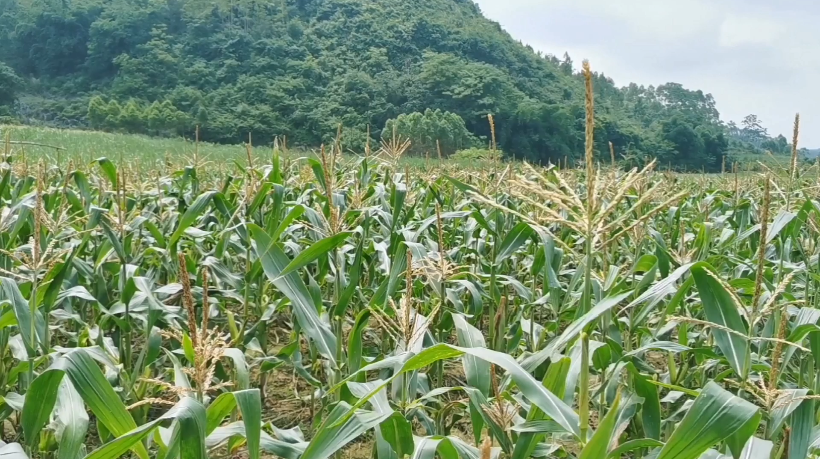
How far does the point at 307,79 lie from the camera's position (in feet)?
209

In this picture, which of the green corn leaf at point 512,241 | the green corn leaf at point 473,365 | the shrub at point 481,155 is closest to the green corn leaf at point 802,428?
the green corn leaf at point 473,365

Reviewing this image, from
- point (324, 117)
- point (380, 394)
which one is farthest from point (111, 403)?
point (324, 117)

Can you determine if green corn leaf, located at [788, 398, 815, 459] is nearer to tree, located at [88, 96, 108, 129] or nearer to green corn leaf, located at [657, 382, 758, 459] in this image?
green corn leaf, located at [657, 382, 758, 459]

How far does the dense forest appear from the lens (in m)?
52.6

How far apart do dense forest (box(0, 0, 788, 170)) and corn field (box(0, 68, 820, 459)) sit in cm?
3479

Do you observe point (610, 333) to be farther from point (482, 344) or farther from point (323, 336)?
point (323, 336)

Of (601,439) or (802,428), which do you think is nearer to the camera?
(601,439)

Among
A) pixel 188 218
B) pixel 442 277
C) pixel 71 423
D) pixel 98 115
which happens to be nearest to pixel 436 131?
pixel 98 115

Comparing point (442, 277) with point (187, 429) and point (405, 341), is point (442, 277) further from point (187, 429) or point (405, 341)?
point (187, 429)

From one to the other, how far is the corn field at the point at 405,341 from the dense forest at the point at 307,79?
34.8 metres

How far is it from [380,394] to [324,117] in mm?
55228

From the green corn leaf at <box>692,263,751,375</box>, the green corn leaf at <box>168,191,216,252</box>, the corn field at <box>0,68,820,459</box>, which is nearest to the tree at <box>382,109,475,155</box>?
the corn field at <box>0,68,820,459</box>

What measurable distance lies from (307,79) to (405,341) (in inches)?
2578

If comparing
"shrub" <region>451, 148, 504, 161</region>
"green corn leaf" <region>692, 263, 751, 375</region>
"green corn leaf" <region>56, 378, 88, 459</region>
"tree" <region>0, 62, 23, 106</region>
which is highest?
"tree" <region>0, 62, 23, 106</region>
